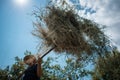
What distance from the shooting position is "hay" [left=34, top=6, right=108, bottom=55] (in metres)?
7.76

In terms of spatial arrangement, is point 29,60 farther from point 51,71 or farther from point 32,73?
point 51,71

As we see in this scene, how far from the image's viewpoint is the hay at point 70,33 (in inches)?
305

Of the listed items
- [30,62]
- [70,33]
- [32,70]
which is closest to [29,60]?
[30,62]

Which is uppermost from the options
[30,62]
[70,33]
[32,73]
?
[70,33]

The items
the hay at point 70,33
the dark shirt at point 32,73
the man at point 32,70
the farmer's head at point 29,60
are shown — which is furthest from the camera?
the hay at point 70,33

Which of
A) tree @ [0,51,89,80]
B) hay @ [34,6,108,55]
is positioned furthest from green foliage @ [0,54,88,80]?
hay @ [34,6,108,55]

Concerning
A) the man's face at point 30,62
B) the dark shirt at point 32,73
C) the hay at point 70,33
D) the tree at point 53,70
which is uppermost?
the tree at point 53,70

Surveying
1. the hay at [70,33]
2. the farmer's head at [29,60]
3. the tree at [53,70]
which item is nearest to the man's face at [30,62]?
the farmer's head at [29,60]

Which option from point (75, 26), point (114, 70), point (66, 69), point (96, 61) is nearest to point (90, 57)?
point (96, 61)

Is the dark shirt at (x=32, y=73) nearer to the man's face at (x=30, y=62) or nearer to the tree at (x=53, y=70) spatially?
the man's face at (x=30, y=62)

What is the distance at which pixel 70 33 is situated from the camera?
771 cm

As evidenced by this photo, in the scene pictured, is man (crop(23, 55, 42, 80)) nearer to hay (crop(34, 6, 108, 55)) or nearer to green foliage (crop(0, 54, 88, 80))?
hay (crop(34, 6, 108, 55))

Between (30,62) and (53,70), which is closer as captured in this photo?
(30,62)

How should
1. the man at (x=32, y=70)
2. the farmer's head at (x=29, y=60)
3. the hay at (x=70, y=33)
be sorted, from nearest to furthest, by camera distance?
the man at (x=32, y=70)
the farmer's head at (x=29, y=60)
the hay at (x=70, y=33)
